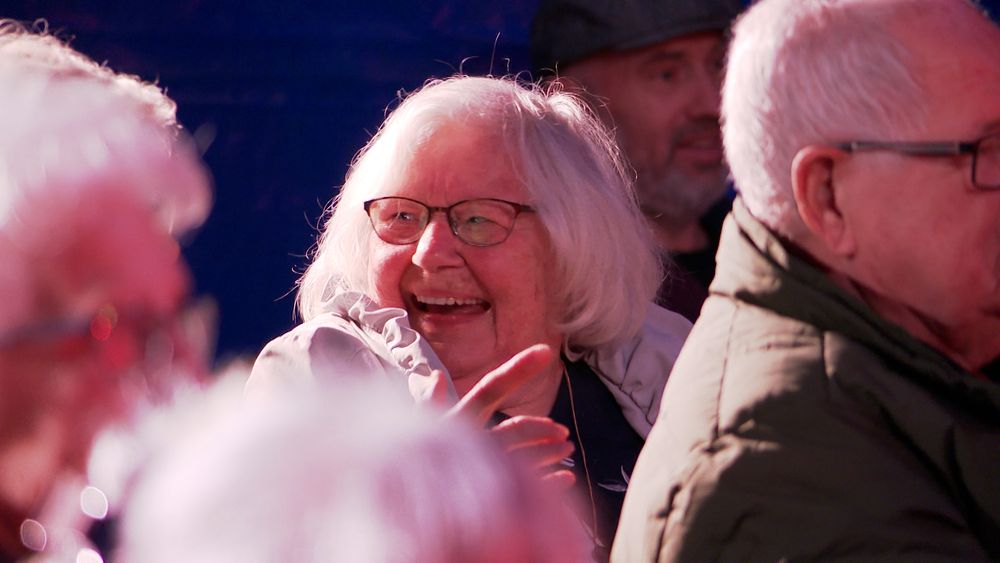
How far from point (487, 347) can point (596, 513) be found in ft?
1.39

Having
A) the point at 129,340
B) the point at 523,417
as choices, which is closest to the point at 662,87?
the point at 523,417

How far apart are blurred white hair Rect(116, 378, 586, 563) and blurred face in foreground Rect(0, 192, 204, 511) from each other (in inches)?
8.6

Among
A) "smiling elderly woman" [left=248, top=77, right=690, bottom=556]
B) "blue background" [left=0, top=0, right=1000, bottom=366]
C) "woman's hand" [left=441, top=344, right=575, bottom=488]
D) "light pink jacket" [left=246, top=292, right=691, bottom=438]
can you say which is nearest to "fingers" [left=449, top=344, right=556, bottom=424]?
"woman's hand" [left=441, top=344, right=575, bottom=488]

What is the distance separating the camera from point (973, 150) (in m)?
1.56

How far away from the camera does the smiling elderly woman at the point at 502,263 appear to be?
2473 mm

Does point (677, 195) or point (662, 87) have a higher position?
point (662, 87)

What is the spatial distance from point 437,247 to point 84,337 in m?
1.54

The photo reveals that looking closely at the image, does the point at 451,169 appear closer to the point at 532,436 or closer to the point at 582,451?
the point at 582,451

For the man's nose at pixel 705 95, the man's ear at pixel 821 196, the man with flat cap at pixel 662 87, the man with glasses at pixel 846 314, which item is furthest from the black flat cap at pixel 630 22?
the man's ear at pixel 821 196

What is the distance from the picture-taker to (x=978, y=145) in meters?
1.56

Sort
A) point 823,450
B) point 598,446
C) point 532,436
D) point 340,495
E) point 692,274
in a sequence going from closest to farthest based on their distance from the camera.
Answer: point 340,495, point 532,436, point 823,450, point 598,446, point 692,274

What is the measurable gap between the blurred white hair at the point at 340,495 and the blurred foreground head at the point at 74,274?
22 cm

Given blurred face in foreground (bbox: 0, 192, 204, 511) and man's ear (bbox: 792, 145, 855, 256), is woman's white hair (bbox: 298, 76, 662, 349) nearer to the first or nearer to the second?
man's ear (bbox: 792, 145, 855, 256)

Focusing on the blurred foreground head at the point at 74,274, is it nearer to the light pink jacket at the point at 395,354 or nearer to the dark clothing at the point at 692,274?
the light pink jacket at the point at 395,354
